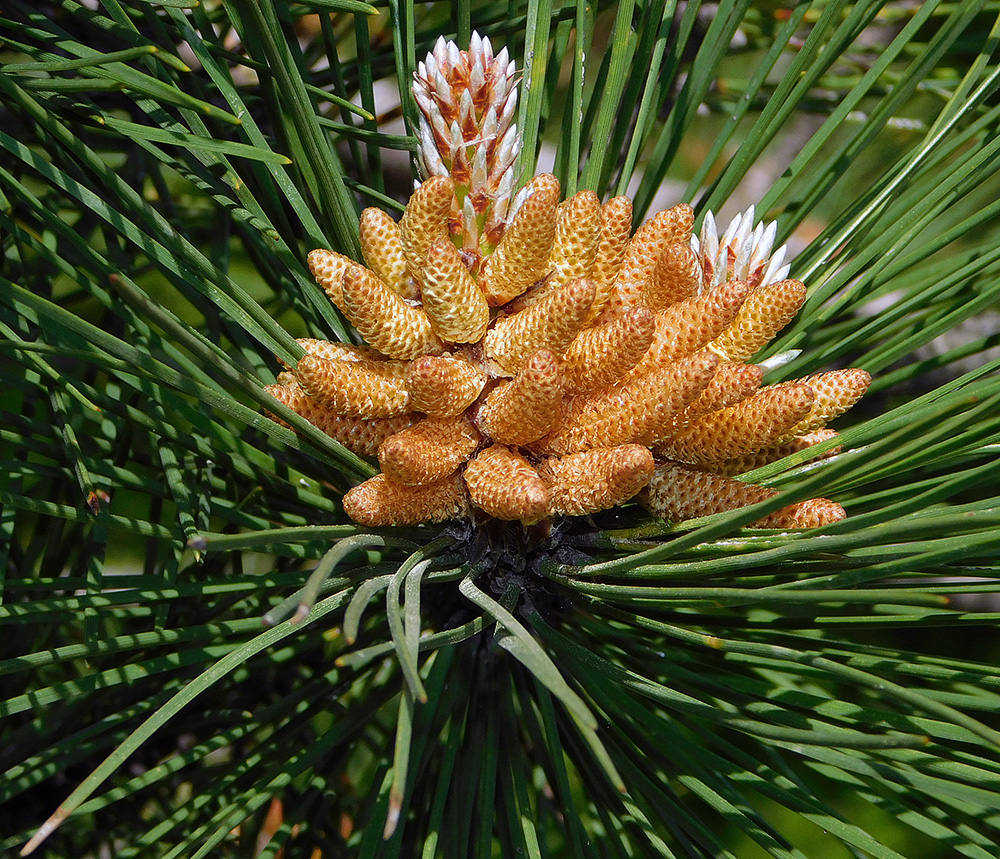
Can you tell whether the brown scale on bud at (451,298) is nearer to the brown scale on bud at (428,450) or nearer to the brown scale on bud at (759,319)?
the brown scale on bud at (428,450)

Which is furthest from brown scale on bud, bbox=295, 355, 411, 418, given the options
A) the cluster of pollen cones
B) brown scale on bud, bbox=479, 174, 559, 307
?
brown scale on bud, bbox=479, 174, 559, 307

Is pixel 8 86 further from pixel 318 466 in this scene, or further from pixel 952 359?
pixel 952 359

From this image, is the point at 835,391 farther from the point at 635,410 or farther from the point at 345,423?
the point at 345,423

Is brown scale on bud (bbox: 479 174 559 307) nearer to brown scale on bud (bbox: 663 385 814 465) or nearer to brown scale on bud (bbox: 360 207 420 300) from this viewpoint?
brown scale on bud (bbox: 360 207 420 300)

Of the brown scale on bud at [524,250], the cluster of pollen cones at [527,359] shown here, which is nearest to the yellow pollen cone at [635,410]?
the cluster of pollen cones at [527,359]

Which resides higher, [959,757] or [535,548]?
[535,548]

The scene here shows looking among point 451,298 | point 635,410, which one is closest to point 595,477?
point 635,410

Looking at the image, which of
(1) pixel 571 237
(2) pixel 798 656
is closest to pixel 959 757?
(2) pixel 798 656
